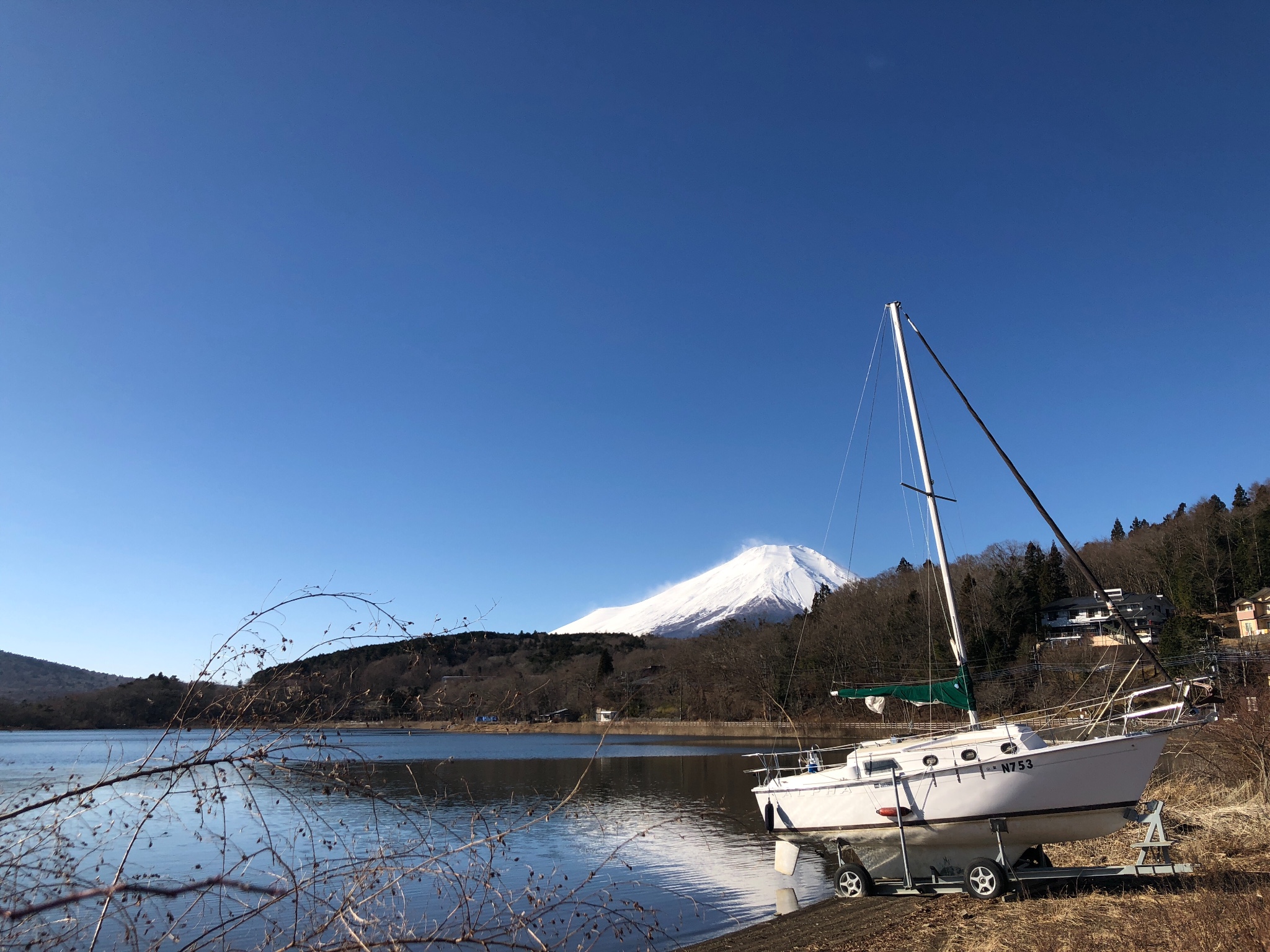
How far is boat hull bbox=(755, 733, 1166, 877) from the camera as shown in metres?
11.0

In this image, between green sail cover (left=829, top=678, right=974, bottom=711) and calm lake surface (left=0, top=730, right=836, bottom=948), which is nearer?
calm lake surface (left=0, top=730, right=836, bottom=948)

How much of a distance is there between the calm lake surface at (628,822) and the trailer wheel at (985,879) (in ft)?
13.5

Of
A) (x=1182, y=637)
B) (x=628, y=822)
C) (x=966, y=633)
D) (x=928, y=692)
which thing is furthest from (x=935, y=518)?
(x=966, y=633)

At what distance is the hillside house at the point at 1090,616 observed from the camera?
227 feet

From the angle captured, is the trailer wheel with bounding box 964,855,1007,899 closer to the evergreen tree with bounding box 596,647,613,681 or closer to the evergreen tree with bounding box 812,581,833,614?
the evergreen tree with bounding box 812,581,833,614

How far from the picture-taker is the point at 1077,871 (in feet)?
36.8

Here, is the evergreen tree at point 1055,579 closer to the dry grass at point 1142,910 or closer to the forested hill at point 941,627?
the forested hill at point 941,627

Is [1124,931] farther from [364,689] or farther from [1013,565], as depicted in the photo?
[1013,565]

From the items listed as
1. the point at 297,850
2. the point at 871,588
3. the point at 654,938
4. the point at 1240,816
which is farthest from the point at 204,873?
the point at 871,588

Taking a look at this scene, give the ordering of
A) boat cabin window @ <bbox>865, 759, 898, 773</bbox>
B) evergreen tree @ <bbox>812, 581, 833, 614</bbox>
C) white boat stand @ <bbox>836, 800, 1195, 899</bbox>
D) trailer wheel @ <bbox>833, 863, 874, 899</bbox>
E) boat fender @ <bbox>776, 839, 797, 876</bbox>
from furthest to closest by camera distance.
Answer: evergreen tree @ <bbox>812, 581, 833, 614</bbox> → boat fender @ <bbox>776, 839, 797, 876</bbox> → trailer wheel @ <bbox>833, 863, 874, 899</bbox> → boat cabin window @ <bbox>865, 759, 898, 773</bbox> → white boat stand @ <bbox>836, 800, 1195, 899</bbox>

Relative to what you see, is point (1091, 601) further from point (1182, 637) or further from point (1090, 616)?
point (1182, 637)

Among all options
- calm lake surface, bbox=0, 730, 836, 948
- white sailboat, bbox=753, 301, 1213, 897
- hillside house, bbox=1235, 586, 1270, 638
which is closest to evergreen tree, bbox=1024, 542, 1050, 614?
hillside house, bbox=1235, 586, 1270, 638

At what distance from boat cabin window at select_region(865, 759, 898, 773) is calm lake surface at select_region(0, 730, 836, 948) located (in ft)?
12.1

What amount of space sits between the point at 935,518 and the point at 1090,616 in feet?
246
